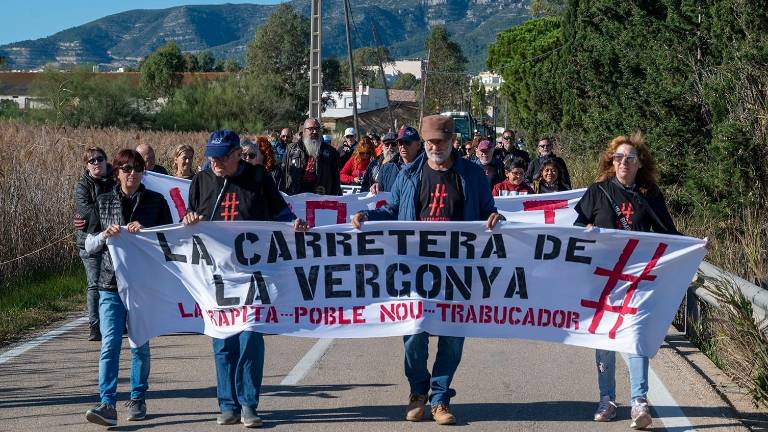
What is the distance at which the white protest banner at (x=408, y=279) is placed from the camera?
7.38m

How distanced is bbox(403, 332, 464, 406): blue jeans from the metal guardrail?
7.07 ft

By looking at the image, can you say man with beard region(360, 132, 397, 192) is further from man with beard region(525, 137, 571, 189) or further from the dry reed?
the dry reed

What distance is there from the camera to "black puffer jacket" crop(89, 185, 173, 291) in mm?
7430

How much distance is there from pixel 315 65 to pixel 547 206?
20.1m

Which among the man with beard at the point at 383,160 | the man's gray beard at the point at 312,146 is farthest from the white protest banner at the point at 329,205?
the man's gray beard at the point at 312,146

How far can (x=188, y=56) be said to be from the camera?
136 metres

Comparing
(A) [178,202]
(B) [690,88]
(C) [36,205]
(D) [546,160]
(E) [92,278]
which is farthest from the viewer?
(B) [690,88]

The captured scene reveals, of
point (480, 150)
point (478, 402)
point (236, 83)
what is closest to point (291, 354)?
point (478, 402)

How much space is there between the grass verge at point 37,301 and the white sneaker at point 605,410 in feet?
18.9

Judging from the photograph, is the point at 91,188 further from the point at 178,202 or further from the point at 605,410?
the point at 605,410

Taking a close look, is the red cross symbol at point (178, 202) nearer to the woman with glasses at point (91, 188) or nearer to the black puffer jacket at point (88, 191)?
the woman with glasses at point (91, 188)

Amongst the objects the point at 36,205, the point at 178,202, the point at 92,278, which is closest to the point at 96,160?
the point at 92,278

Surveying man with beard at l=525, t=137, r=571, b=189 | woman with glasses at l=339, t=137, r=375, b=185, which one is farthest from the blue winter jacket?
woman with glasses at l=339, t=137, r=375, b=185

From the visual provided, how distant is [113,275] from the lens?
288 inches
